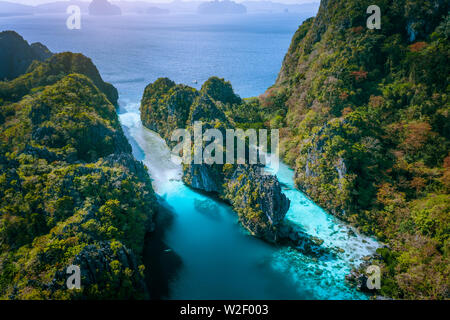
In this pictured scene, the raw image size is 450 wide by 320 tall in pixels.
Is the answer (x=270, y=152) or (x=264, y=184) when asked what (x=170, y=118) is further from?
(x=264, y=184)

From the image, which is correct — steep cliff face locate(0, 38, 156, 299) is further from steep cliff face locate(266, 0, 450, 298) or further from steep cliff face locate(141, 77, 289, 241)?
steep cliff face locate(266, 0, 450, 298)

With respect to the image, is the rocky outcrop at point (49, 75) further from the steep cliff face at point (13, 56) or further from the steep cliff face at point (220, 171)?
the steep cliff face at point (220, 171)

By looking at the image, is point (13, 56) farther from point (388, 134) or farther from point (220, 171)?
point (388, 134)

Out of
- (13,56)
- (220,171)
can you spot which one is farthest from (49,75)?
(220,171)

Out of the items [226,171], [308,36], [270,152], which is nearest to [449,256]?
[226,171]

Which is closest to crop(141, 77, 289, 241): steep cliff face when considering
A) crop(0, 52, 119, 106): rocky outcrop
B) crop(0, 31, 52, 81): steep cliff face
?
crop(0, 52, 119, 106): rocky outcrop

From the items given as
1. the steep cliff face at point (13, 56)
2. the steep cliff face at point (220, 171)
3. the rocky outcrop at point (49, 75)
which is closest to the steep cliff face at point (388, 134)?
the steep cliff face at point (220, 171)
